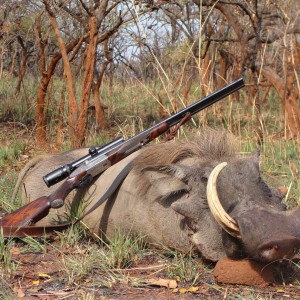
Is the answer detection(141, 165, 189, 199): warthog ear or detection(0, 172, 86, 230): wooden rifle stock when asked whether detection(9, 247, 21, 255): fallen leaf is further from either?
detection(141, 165, 189, 199): warthog ear

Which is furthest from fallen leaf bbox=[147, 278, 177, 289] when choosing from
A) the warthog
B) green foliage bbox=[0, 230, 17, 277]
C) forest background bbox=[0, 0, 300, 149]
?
forest background bbox=[0, 0, 300, 149]

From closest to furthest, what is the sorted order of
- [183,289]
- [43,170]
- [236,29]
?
[183,289] < [43,170] < [236,29]

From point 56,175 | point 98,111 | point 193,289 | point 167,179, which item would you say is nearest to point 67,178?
point 56,175

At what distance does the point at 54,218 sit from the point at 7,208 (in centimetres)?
54

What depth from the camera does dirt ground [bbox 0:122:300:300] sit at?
2602 millimetres

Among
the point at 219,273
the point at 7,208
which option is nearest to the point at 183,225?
the point at 219,273

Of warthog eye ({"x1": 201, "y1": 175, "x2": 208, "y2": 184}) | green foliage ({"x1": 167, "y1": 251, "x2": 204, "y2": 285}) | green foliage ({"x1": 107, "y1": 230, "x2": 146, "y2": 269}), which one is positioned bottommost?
green foliage ({"x1": 167, "y1": 251, "x2": 204, "y2": 285})

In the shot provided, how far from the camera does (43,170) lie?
3943mm

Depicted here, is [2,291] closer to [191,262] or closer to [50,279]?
[50,279]

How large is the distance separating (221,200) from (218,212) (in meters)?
0.18

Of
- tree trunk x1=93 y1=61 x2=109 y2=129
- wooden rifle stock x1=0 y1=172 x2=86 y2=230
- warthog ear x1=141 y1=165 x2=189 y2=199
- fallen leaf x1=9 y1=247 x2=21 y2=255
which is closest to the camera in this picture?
warthog ear x1=141 y1=165 x2=189 y2=199

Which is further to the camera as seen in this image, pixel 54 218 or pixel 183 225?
pixel 54 218

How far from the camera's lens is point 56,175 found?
329 cm

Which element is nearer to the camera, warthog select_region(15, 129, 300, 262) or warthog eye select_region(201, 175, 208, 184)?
warthog select_region(15, 129, 300, 262)
